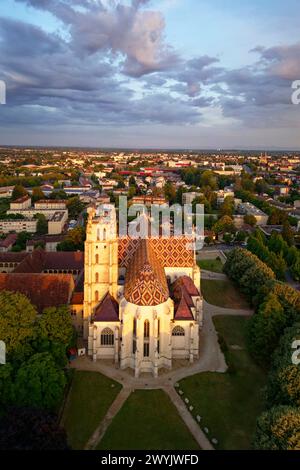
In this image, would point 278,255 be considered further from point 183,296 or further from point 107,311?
point 107,311

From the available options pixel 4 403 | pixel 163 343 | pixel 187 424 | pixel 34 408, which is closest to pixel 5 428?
pixel 34 408

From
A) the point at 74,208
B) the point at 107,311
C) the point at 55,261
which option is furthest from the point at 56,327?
the point at 74,208

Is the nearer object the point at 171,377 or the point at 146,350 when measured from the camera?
the point at 171,377

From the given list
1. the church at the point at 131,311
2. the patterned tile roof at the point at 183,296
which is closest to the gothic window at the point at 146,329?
the church at the point at 131,311

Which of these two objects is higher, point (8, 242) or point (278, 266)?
point (278, 266)

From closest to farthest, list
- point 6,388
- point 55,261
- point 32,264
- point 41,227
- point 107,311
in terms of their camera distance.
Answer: point 6,388
point 107,311
point 32,264
point 55,261
point 41,227

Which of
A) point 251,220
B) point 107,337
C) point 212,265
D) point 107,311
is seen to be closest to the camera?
point 107,311
